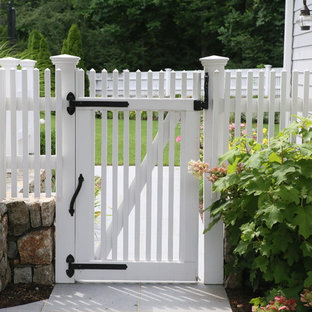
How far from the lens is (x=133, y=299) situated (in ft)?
14.3

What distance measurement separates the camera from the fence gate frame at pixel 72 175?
4.53 m

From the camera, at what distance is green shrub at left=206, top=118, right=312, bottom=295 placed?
376 centimetres

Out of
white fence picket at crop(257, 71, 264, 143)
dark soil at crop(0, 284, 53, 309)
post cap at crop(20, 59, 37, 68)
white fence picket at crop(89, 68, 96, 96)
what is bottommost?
dark soil at crop(0, 284, 53, 309)

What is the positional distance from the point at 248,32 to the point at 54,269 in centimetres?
2334

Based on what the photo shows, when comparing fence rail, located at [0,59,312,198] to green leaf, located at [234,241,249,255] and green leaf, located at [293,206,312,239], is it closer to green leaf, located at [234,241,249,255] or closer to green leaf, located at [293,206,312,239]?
green leaf, located at [234,241,249,255]

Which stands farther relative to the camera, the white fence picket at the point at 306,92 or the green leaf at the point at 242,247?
the white fence picket at the point at 306,92

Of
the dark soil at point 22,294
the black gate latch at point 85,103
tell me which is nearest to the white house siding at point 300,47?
the black gate latch at point 85,103

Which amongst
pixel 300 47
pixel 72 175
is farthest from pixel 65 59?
pixel 300 47

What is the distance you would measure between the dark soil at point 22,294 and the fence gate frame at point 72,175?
0.19m

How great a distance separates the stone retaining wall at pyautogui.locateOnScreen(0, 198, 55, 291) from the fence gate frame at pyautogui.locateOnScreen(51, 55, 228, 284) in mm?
75

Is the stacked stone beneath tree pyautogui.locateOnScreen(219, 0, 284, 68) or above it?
beneath

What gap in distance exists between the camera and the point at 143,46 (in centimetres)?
2919

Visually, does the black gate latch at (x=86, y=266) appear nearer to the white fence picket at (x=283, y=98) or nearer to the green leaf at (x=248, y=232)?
the green leaf at (x=248, y=232)

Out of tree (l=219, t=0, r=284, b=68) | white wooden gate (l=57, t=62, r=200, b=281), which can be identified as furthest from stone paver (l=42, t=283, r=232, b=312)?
tree (l=219, t=0, r=284, b=68)
